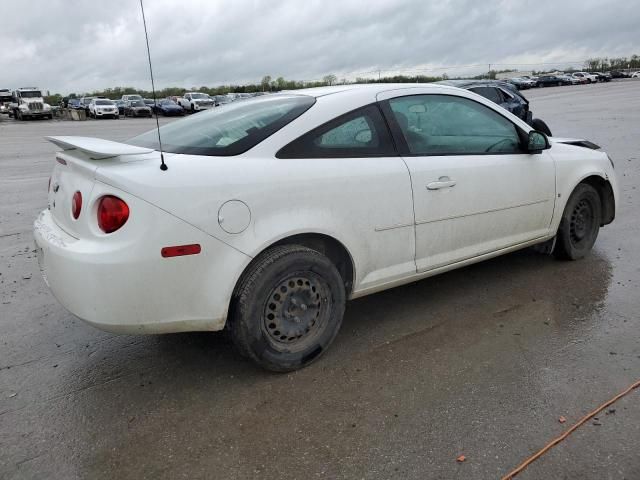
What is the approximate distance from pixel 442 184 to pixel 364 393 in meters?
1.47

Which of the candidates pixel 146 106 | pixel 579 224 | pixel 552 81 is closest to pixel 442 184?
pixel 579 224

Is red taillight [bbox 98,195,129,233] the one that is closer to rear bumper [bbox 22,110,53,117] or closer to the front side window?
the front side window

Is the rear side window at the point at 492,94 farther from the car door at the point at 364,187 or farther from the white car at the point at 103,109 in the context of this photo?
the white car at the point at 103,109

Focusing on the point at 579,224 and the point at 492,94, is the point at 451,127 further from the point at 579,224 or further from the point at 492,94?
the point at 492,94

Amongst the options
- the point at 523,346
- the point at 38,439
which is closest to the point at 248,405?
the point at 38,439

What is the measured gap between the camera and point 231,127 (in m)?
3.29

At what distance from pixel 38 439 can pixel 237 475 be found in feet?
3.38

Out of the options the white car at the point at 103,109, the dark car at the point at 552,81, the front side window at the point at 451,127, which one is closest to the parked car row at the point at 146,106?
the white car at the point at 103,109

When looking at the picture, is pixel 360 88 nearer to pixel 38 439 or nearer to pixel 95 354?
pixel 95 354

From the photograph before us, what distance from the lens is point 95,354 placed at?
3.40 metres

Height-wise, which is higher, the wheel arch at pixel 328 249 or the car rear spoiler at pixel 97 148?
the car rear spoiler at pixel 97 148

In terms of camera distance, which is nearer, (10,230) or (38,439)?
(38,439)

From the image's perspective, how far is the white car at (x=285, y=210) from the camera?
263cm

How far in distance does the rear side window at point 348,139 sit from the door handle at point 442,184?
1.11 feet
